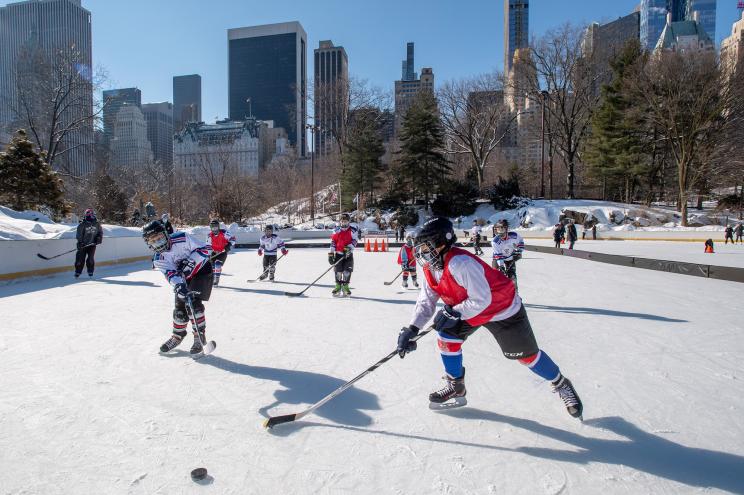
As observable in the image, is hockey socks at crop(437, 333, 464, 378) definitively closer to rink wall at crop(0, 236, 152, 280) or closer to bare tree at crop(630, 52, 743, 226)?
rink wall at crop(0, 236, 152, 280)

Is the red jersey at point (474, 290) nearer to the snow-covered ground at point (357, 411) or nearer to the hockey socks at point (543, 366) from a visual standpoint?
the hockey socks at point (543, 366)

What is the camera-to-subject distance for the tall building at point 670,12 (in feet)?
452

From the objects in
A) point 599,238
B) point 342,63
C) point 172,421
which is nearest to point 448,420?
point 172,421

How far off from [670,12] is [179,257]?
19232 centimetres

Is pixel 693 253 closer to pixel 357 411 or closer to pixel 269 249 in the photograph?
pixel 269 249

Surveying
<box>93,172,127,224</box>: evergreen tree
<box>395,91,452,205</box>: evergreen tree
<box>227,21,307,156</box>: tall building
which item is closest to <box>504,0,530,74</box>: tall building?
<box>227,21,307,156</box>: tall building

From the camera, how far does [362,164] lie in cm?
3728

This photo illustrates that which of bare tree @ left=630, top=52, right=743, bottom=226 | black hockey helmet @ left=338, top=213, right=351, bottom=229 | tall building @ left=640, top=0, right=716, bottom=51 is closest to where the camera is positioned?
black hockey helmet @ left=338, top=213, right=351, bottom=229

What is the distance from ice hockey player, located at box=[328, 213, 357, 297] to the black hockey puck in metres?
5.64

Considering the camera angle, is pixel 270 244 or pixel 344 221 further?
pixel 270 244

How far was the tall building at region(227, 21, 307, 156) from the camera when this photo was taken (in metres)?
151

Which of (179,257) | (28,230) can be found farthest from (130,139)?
(179,257)

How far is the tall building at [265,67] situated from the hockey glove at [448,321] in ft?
494

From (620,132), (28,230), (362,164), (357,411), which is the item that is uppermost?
(620,132)
